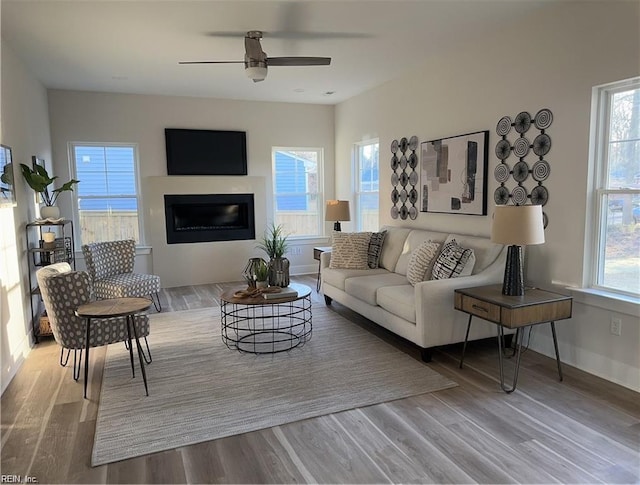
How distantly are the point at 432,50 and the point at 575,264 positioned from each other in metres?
2.53

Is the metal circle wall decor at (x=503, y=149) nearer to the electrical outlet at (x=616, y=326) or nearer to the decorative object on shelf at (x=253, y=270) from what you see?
the electrical outlet at (x=616, y=326)

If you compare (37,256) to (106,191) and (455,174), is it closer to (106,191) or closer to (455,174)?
(106,191)

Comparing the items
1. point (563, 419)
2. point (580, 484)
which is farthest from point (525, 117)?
point (580, 484)

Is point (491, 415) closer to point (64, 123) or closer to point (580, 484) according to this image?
point (580, 484)

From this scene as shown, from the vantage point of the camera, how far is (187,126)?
6527mm

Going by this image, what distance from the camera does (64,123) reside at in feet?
19.4

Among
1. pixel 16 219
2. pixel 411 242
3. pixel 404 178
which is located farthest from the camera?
pixel 404 178

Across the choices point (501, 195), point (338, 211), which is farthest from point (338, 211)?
point (501, 195)

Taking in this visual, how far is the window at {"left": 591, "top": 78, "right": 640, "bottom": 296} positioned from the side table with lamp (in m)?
0.42

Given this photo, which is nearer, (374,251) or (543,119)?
(543,119)

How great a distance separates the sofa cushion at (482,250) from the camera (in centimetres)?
387

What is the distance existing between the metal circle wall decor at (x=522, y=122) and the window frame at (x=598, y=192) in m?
0.57

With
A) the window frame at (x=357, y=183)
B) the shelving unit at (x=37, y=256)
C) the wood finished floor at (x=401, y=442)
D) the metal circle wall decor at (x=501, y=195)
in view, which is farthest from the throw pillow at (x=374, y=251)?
the shelving unit at (x=37, y=256)

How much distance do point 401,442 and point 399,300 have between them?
1.49 meters
